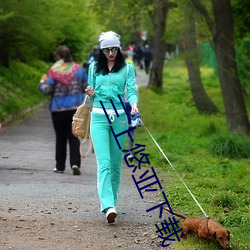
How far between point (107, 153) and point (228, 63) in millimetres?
9363

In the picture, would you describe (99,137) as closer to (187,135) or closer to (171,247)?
(171,247)

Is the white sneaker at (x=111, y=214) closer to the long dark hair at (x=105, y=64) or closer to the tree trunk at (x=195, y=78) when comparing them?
the long dark hair at (x=105, y=64)

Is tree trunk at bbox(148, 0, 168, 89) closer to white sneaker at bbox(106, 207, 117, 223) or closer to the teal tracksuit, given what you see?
the teal tracksuit

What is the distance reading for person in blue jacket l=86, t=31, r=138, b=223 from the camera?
24.5 ft

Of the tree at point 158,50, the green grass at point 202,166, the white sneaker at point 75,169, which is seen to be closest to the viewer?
the green grass at point 202,166

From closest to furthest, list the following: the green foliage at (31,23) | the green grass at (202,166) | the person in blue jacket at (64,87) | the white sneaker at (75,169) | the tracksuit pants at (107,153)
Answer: the tracksuit pants at (107,153)
the green grass at (202,166)
the person in blue jacket at (64,87)
the white sneaker at (75,169)
the green foliage at (31,23)

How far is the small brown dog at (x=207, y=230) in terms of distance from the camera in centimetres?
607

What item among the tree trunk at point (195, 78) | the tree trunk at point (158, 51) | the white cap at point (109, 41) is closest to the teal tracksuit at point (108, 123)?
the white cap at point (109, 41)

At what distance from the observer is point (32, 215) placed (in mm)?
7809

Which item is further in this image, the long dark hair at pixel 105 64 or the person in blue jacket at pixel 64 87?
the person in blue jacket at pixel 64 87

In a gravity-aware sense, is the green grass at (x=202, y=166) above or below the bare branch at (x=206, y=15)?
below

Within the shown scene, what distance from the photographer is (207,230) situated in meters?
6.25

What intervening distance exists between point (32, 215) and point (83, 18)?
22.9 metres

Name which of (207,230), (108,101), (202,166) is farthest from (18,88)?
(207,230)
